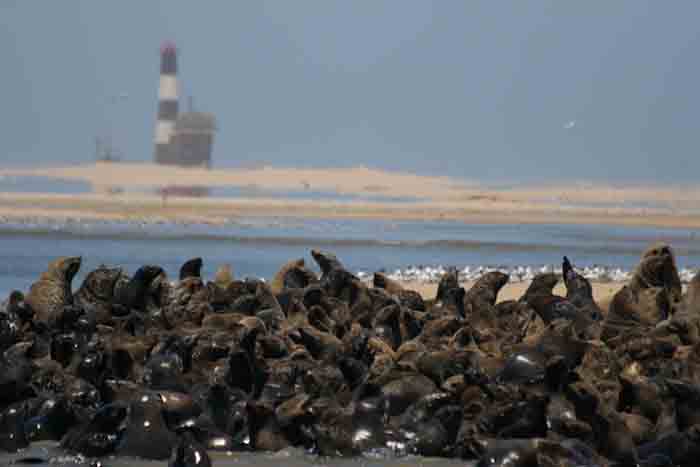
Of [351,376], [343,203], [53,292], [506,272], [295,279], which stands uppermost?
[343,203]

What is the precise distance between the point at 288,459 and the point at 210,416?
0.68 m

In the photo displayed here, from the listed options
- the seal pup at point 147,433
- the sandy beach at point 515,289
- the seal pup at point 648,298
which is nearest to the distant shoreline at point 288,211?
the sandy beach at point 515,289

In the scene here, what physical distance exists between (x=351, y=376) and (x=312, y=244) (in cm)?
2487

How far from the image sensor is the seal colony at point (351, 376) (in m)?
10.1

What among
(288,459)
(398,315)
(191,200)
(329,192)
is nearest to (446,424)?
(288,459)

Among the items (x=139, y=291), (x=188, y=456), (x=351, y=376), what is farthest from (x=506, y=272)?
(x=188, y=456)

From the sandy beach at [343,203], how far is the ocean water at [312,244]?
4394 millimetres

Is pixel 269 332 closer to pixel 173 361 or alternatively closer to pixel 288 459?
pixel 173 361

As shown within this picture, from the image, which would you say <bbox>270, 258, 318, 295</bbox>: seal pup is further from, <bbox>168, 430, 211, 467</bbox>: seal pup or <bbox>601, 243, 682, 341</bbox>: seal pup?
<bbox>168, 430, 211, 467</bbox>: seal pup

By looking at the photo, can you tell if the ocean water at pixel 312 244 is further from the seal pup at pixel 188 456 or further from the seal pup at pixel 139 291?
the seal pup at pixel 188 456

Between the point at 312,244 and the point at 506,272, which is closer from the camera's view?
the point at 506,272

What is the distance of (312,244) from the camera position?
36031mm

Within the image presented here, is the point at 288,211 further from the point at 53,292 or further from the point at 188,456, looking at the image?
the point at 188,456

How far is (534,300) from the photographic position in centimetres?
1361
